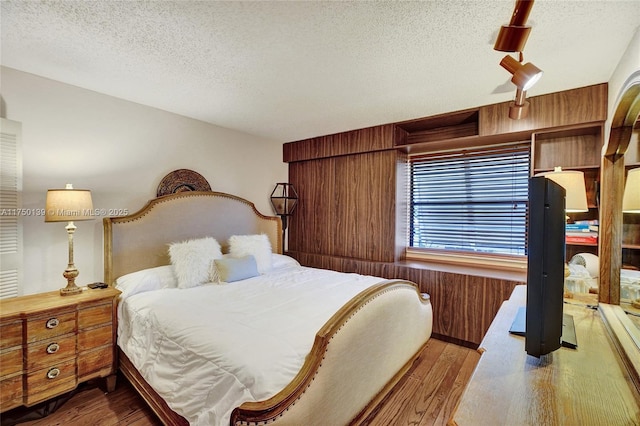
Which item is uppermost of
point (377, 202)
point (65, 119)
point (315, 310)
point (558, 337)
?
point (65, 119)

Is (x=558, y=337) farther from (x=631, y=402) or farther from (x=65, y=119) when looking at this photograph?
(x=65, y=119)

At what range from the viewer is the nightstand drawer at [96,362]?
2000mm

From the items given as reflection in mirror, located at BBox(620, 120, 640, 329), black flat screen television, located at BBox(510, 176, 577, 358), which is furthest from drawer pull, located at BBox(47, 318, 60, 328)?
reflection in mirror, located at BBox(620, 120, 640, 329)

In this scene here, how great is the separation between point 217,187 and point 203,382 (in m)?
2.46

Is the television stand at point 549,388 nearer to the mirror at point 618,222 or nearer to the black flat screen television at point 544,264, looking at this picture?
the black flat screen television at point 544,264

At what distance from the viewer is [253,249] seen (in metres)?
3.13

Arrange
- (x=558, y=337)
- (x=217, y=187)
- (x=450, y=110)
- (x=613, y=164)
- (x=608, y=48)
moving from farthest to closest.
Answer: (x=217, y=187) → (x=450, y=110) → (x=613, y=164) → (x=608, y=48) → (x=558, y=337)

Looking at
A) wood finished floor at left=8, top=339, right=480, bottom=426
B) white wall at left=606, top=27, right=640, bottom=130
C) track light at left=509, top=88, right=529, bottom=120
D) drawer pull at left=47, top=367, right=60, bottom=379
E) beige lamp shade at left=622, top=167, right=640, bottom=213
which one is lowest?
wood finished floor at left=8, top=339, right=480, bottom=426

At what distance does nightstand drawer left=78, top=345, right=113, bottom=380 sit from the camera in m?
2.00

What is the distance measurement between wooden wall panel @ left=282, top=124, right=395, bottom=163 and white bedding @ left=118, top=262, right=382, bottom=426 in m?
1.82

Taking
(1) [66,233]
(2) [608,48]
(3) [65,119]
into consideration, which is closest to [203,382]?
(1) [66,233]

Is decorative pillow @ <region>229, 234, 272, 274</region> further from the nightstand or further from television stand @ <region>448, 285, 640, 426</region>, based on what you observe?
television stand @ <region>448, 285, 640, 426</region>

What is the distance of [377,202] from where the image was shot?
141 inches

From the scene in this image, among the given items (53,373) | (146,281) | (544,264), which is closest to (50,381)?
(53,373)
